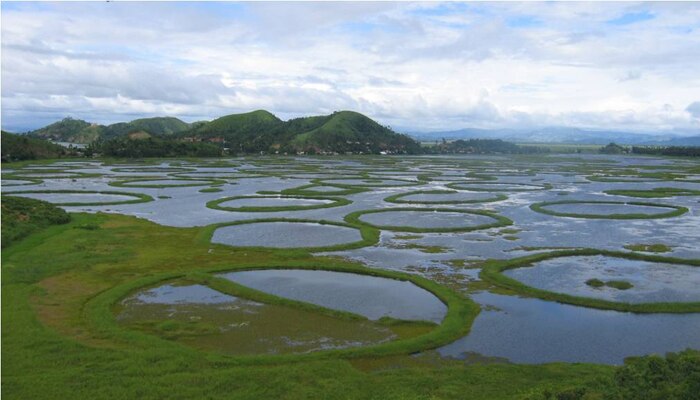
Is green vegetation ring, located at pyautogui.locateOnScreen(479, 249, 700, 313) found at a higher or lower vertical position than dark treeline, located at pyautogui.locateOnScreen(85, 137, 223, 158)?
lower

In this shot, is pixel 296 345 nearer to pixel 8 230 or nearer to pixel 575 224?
pixel 8 230

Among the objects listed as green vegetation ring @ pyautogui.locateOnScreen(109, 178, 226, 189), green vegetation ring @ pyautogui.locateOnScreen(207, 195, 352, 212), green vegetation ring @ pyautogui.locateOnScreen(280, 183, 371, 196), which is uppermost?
green vegetation ring @ pyautogui.locateOnScreen(109, 178, 226, 189)

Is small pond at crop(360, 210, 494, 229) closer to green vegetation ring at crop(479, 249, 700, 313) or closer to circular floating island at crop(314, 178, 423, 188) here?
green vegetation ring at crop(479, 249, 700, 313)

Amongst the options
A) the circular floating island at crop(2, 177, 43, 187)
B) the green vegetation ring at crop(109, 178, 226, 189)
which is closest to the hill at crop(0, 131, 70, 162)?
the circular floating island at crop(2, 177, 43, 187)

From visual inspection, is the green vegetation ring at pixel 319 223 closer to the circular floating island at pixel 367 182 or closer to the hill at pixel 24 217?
the hill at pixel 24 217

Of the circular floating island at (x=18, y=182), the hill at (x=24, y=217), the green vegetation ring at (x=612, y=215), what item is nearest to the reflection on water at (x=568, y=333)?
the green vegetation ring at (x=612, y=215)

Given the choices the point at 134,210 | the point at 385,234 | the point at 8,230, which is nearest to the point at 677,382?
the point at 385,234
